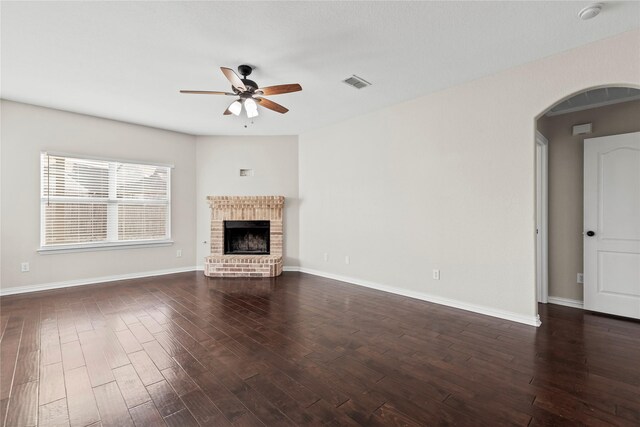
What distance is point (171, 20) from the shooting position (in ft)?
7.46

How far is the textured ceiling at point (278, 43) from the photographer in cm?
217

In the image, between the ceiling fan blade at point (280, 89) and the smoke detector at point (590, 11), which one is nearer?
the smoke detector at point (590, 11)

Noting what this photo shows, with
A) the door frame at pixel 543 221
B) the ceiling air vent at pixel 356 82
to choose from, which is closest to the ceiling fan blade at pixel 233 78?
the ceiling air vent at pixel 356 82

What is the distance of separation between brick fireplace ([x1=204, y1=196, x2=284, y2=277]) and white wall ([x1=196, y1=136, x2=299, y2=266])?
0.77 feet

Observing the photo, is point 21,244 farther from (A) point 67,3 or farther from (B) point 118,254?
(A) point 67,3

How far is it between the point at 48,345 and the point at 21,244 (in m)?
2.51

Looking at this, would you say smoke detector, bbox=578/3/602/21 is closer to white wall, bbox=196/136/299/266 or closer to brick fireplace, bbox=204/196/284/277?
white wall, bbox=196/136/299/266

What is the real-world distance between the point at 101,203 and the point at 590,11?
20.9 ft

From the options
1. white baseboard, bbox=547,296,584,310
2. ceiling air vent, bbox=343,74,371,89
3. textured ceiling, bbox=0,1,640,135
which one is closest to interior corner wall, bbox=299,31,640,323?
textured ceiling, bbox=0,1,640,135

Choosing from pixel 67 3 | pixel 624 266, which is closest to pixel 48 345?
pixel 67 3

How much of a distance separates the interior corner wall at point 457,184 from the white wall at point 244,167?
3.43 ft

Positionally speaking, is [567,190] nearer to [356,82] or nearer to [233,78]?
[356,82]

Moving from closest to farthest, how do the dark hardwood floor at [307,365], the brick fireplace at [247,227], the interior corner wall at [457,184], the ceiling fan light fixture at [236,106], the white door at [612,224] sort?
the dark hardwood floor at [307,365] → the interior corner wall at [457,184] → the white door at [612,224] → the ceiling fan light fixture at [236,106] → the brick fireplace at [247,227]

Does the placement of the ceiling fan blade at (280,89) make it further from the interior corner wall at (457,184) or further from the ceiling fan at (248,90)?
the interior corner wall at (457,184)
